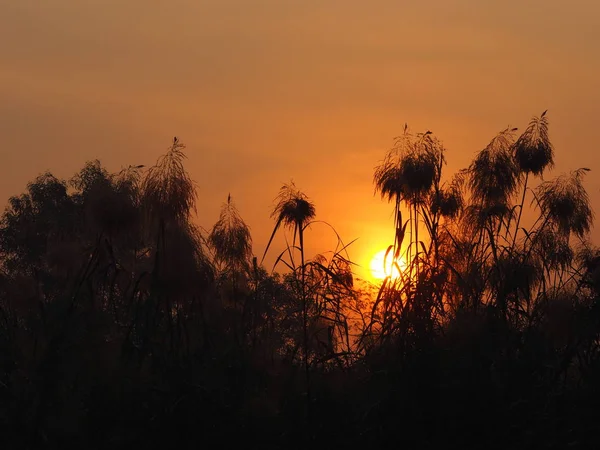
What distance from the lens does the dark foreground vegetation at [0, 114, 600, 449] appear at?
26.1ft

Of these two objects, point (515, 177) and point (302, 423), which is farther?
point (515, 177)

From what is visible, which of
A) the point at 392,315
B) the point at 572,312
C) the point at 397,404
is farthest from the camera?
the point at 572,312

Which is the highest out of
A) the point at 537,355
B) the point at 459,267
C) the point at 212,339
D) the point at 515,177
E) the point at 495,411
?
the point at 515,177

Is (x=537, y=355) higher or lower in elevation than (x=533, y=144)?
lower

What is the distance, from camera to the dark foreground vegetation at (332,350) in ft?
26.1

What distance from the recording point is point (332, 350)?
8.80 metres

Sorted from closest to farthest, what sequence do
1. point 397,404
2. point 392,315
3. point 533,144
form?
1. point 397,404
2. point 392,315
3. point 533,144

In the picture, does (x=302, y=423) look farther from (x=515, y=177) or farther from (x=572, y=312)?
(x=515, y=177)

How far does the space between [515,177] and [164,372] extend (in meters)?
4.52

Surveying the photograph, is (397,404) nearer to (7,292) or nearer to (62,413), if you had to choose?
(62,413)

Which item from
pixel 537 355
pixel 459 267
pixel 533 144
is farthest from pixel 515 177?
pixel 537 355

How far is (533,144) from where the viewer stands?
9.98 m

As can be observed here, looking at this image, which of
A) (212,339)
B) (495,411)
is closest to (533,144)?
(495,411)

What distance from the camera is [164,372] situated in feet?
26.9
